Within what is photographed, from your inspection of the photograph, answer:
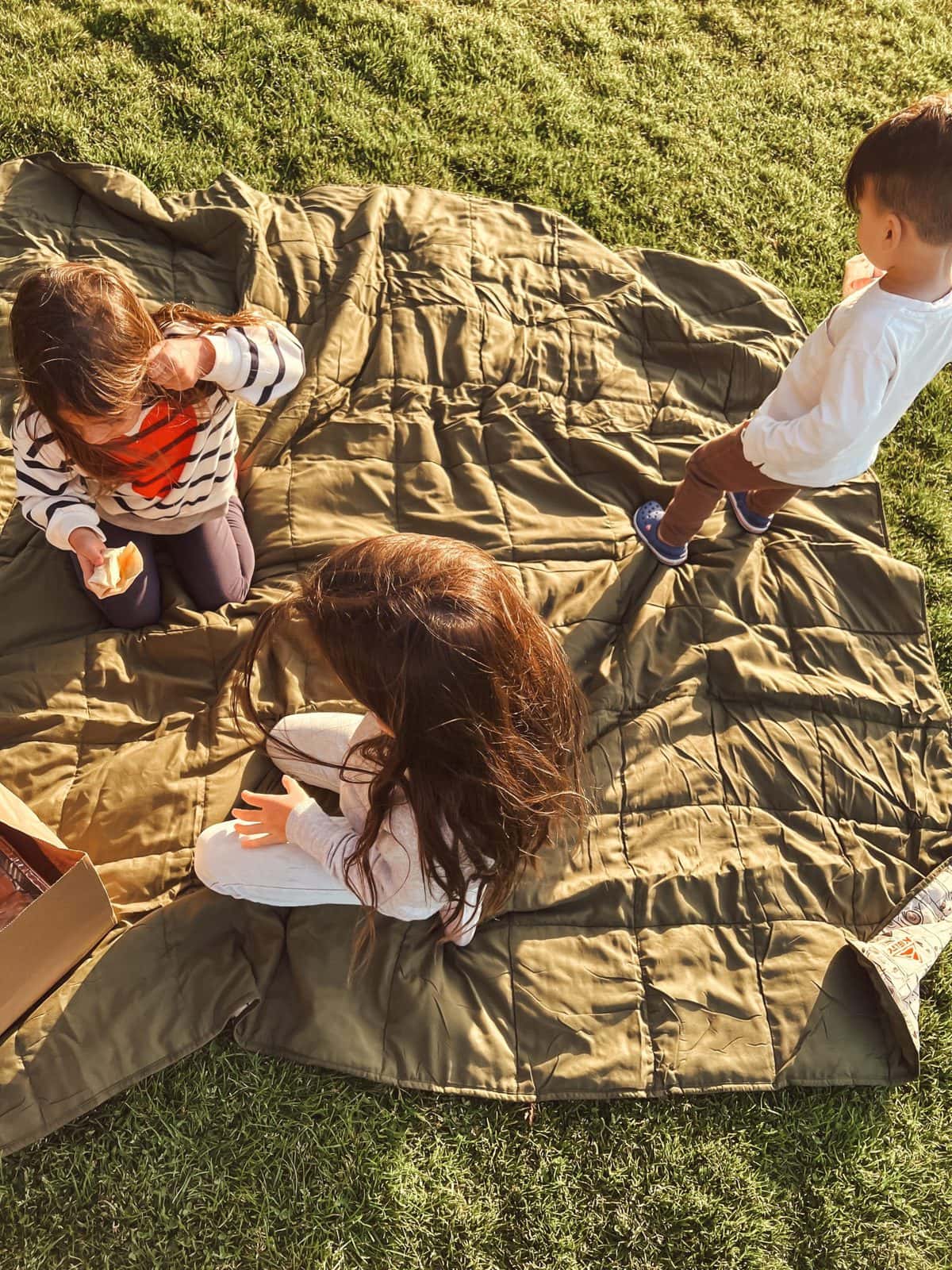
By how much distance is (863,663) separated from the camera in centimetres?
272

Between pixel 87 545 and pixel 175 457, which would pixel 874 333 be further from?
pixel 87 545

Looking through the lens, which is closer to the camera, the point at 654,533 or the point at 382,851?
the point at 382,851

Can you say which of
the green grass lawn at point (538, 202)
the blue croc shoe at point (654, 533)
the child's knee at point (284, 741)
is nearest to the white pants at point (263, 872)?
the child's knee at point (284, 741)

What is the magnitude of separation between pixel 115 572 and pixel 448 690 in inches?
39.6

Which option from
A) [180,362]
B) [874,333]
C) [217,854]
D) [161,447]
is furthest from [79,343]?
[874,333]

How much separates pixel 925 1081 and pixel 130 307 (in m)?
2.65

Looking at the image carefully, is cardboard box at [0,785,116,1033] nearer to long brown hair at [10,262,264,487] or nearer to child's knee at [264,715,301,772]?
child's knee at [264,715,301,772]

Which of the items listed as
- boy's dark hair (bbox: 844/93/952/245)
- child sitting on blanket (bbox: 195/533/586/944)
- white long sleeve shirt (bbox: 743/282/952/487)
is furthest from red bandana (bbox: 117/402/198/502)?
boy's dark hair (bbox: 844/93/952/245)

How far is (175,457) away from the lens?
7.60ft

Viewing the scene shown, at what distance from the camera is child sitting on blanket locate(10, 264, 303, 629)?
6.33 feet

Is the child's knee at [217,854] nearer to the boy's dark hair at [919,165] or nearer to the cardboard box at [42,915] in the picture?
the cardboard box at [42,915]

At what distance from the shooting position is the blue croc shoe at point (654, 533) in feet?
9.04

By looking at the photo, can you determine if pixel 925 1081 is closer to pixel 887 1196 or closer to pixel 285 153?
pixel 887 1196

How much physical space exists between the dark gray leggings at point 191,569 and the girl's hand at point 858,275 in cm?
176
